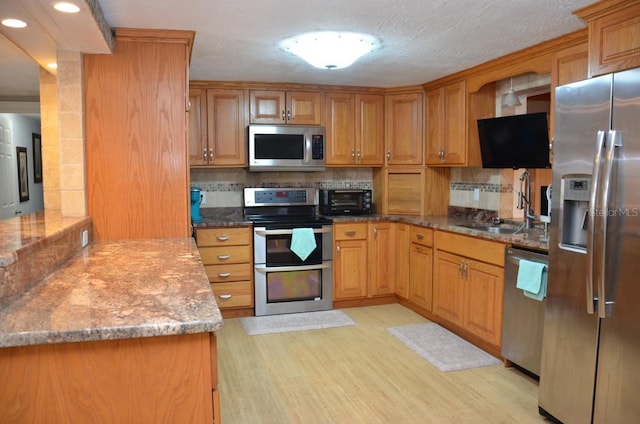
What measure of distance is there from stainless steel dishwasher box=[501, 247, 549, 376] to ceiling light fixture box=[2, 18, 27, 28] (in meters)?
3.02

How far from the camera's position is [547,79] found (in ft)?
11.8

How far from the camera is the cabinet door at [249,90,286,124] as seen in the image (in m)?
4.47

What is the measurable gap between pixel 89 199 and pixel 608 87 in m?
2.84

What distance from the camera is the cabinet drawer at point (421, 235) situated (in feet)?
13.3

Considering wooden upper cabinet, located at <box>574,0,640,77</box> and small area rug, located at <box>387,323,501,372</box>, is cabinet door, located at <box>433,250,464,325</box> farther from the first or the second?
wooden upper cabinet, located at <box>574,0,640,77</box>

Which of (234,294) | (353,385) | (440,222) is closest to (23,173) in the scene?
(234,294)

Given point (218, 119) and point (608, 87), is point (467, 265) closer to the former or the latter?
point (608, 87)

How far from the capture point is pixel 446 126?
436 cm

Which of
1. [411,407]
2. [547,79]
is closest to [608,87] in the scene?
[547,79]

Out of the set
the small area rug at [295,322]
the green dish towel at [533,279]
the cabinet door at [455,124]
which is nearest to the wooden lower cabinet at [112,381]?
the green dish towel at [533,279]

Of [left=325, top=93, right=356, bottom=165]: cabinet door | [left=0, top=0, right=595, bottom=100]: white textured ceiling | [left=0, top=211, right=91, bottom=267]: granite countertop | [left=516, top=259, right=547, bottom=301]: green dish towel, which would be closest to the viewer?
[left=0, top=211, right=91, bottom=267]: granite countertop

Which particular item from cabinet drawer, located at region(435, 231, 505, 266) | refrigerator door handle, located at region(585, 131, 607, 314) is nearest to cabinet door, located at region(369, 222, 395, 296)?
cabinet drawer, located at region(435, 231, 505, 266)

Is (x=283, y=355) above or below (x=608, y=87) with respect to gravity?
below

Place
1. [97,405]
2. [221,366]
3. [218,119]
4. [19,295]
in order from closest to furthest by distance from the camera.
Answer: [97,405] → [19,295] → [221,366] → [218,119]
